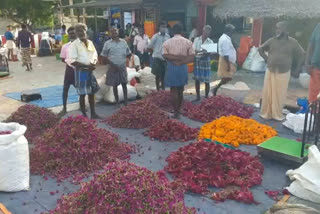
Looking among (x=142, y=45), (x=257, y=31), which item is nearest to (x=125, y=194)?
(x=142, y=45)

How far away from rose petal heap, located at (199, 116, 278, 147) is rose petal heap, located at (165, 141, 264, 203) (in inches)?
29.5

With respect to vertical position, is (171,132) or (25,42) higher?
(25,42)

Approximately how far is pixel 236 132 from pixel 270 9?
718cm

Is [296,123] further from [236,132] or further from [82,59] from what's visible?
[82,59]

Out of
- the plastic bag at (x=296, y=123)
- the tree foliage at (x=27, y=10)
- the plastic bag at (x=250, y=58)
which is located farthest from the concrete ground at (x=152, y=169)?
the tree foliage at (x=27, y=10)

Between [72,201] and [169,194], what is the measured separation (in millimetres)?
924

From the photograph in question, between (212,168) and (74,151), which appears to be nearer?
(212,168)

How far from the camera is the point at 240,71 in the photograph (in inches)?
494

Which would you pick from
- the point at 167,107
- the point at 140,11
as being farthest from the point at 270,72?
the point at 140,11

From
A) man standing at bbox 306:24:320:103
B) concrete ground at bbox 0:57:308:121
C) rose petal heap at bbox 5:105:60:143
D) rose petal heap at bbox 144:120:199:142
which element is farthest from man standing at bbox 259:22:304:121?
rose petal heap at bbox 5:105:60:143

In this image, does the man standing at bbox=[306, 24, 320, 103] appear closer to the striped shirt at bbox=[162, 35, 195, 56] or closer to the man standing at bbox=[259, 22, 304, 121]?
the man standing at bbox=[259, 22, 304, 121]

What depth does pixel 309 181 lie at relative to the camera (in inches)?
144

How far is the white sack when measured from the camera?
362cm

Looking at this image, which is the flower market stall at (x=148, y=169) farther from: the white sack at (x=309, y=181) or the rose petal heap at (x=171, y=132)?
the white sack at (x=309, y=181)
